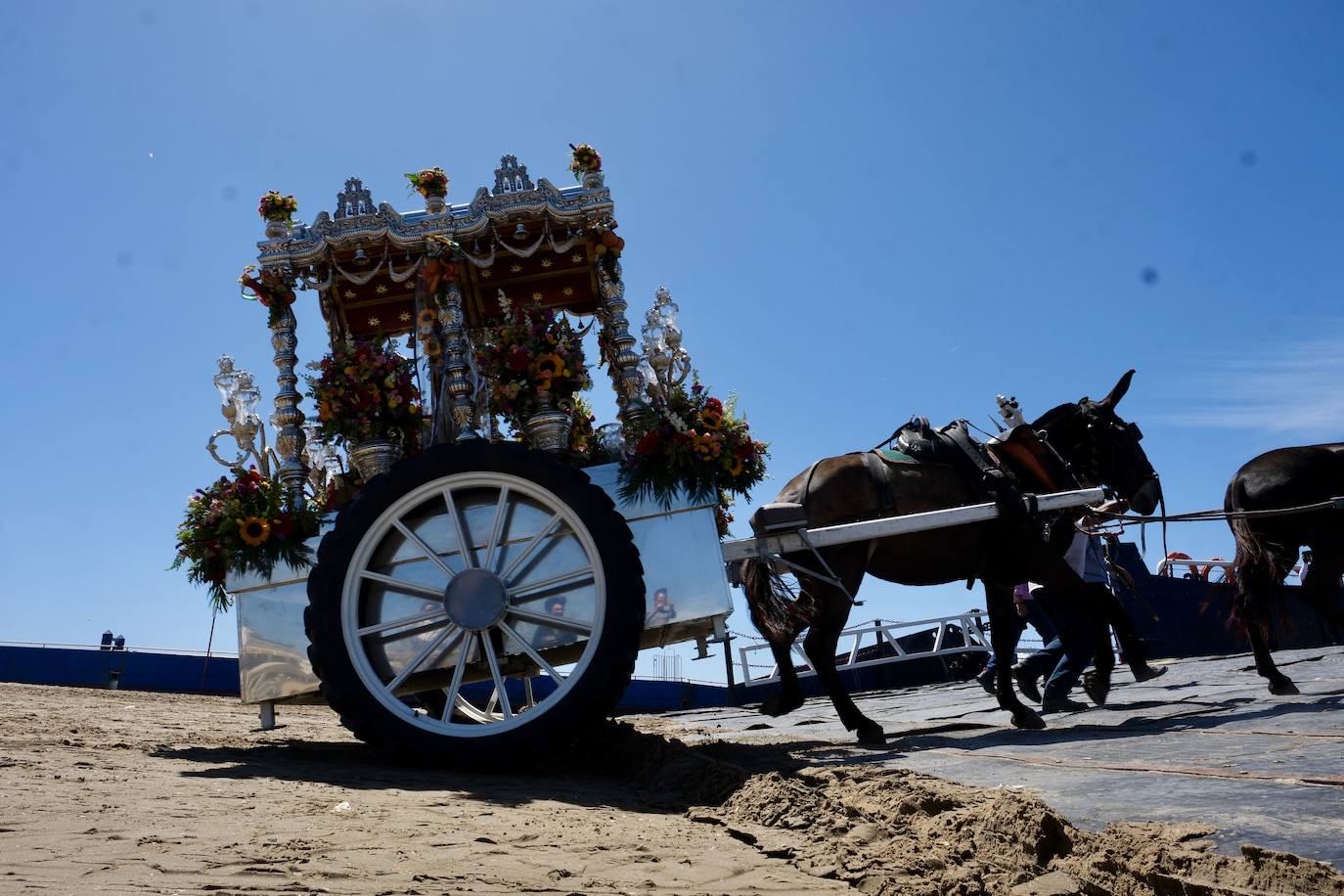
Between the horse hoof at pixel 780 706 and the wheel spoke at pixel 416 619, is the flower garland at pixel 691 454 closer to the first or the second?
the wheel spoke at pixel 416 619

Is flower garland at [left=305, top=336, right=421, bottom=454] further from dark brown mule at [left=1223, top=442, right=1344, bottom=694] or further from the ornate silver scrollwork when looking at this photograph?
dark brown mule at [left=1223, top=442, right=1344, bottom=694]

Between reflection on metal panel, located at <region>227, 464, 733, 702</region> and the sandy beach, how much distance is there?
0.59m

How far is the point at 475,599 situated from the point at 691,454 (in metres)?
1.34

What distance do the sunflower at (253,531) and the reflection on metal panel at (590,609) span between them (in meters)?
0.20

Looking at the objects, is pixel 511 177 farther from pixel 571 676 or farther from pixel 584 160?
pixel 571 676

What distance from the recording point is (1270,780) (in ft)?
11.0

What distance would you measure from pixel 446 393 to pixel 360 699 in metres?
2.06

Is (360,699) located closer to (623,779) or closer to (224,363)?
(623,779)

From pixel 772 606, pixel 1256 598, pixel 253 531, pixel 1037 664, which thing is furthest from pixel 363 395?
pixel 1256 598

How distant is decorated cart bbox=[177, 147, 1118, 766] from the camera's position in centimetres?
536

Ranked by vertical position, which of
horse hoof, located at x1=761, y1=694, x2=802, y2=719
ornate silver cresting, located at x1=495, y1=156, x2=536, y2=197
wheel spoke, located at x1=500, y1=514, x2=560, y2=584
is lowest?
horse hoof, located at x1=761, y1=694, x2=802, y2=719

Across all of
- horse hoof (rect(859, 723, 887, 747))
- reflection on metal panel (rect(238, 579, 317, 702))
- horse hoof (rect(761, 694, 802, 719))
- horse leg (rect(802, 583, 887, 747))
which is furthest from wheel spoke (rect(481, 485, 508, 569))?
horse hoof (rect(761, 694, 802, 719))

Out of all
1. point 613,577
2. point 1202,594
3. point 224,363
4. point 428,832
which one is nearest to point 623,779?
point 613,577

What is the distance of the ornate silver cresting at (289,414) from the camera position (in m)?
6.43
